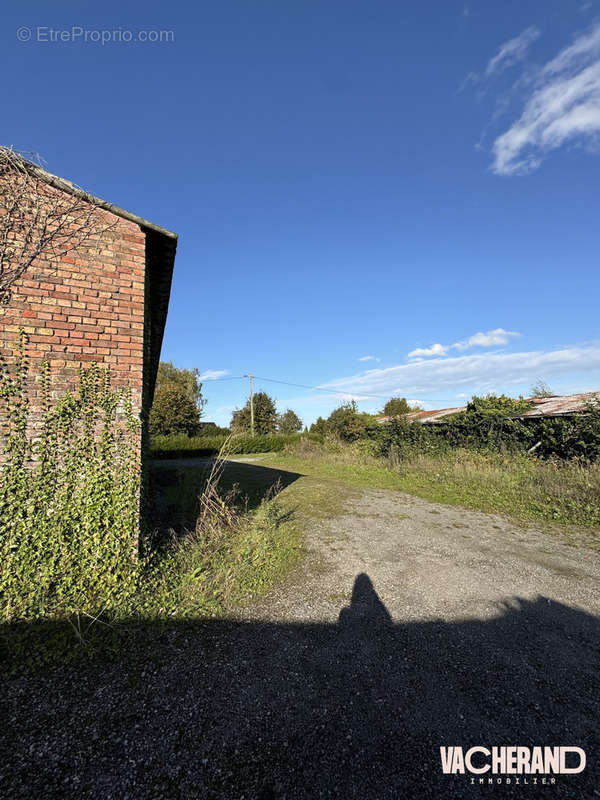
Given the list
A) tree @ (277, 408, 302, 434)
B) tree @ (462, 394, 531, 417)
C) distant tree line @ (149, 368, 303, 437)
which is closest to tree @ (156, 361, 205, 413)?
distant tree line @ (149, 368, 303, 437)

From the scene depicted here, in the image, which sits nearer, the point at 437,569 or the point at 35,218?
the point at 35,218

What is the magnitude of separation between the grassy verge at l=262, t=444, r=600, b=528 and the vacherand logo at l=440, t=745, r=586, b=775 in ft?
18.9

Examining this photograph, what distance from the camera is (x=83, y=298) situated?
3791 millimetres

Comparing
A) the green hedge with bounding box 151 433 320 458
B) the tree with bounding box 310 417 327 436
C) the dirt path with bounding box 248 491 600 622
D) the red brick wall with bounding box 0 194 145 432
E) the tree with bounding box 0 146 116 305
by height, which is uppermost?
the tree with bounding box 0 146 116 305

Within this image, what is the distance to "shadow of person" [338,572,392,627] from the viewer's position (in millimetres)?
3432

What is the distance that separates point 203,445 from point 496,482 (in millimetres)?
22081

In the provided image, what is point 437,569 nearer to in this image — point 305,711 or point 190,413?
point 305,711

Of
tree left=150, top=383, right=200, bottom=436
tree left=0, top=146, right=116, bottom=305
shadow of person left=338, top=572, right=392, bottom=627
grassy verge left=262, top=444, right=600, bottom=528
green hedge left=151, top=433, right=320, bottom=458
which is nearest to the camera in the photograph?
shadow of person left=338, top=572, right=392, bottom=627

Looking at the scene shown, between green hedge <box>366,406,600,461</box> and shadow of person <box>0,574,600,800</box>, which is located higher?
green hedge <box>366,406,600,461</box>

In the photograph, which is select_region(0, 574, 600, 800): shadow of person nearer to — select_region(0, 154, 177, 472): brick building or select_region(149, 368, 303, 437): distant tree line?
select_region(0, 154, 177, 472): brick building

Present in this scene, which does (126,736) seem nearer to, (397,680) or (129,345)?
(397,680)

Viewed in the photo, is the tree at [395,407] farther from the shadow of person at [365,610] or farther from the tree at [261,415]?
the shadow of person at [365,610]

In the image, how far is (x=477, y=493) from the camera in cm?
888

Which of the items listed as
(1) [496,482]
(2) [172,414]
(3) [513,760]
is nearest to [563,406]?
(1) [496,482]
